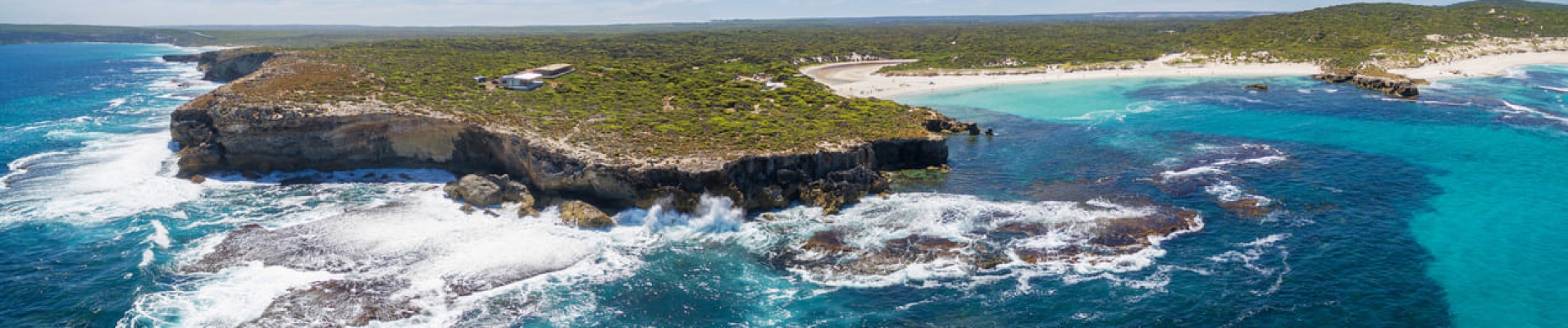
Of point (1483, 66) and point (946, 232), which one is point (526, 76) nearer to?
point (946, 232)

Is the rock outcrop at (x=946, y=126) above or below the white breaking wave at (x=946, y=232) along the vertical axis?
above

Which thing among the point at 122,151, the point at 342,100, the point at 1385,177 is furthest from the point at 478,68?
the point at 1385,177

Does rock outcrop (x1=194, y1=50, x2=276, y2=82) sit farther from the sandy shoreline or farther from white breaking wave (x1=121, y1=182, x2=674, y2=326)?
white breaking wave (x1=121, y1=182, x2=674, y2=326)

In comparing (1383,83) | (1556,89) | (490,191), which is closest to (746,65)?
(490,191)

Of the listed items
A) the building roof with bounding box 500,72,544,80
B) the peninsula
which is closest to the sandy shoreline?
the peninsula

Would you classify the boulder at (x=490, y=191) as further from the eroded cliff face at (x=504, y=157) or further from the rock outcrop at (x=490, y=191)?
the eroded cliff face at (x=504, y=157)

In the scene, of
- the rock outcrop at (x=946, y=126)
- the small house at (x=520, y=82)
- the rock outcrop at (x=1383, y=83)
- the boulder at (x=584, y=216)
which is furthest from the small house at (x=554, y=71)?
the rock outcrop at (x=1383, y=83)

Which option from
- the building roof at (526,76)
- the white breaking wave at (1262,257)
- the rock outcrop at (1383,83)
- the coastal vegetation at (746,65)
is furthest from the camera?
the rock outcrop at (1383,83)

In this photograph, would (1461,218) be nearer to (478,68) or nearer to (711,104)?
(711,104)
